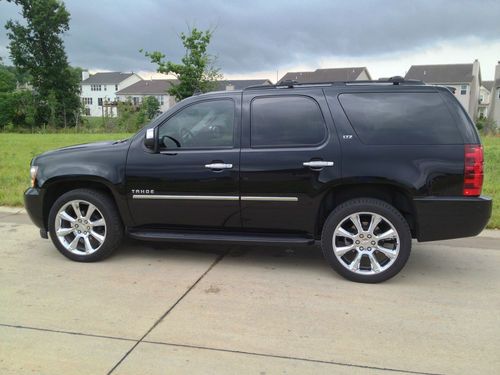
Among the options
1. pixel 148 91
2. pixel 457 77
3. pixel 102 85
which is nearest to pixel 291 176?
pixel 457 77

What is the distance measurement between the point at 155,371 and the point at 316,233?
2240mm

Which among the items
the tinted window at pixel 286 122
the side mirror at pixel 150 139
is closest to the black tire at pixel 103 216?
the side mirror at pixel 150 139

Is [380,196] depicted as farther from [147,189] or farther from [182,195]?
[147,189]

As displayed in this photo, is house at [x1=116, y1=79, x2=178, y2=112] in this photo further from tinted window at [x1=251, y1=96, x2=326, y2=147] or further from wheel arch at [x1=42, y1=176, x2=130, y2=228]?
tinted window at [x1=251, y1=96, x2=326, y2=147]

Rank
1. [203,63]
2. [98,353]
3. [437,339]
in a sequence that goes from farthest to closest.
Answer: [203,63]
[437,339]
[98,353]

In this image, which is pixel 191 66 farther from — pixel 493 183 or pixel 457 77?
pixel 457 77

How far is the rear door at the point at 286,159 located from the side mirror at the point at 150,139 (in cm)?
92

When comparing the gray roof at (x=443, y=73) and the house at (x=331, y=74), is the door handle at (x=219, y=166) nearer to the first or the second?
the gray roof at (x=443, y=73)

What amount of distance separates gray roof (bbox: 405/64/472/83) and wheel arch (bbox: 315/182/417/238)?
60226 millimetres

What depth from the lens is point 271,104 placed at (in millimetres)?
4652

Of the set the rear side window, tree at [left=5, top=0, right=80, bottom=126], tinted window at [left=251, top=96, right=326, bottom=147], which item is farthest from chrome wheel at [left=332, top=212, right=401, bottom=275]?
tree at [left=5, top=0, right=80, bottom=126]

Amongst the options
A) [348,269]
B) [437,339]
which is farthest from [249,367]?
[348,269]

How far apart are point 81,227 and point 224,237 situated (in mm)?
1598

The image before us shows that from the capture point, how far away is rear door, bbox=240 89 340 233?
441 centimetres
